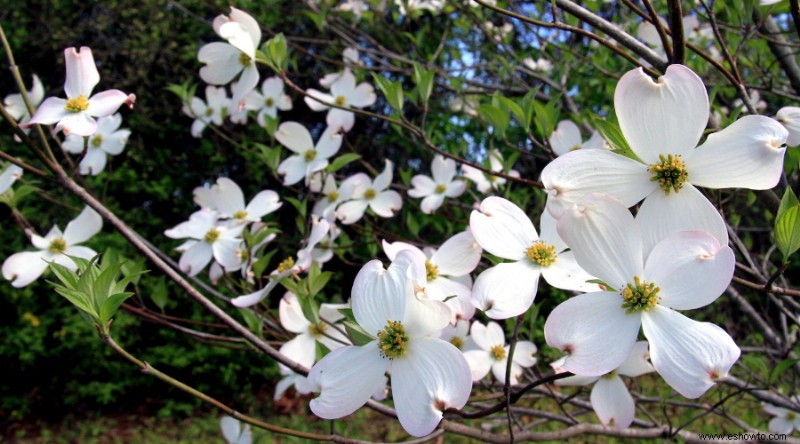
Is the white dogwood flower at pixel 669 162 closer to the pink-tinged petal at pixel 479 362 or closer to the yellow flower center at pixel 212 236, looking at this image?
the pink-tinged petal at pixel 479 362

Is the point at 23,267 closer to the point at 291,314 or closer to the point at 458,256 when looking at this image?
the point at 291,314

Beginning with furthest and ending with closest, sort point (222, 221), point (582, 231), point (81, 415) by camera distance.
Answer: point (81, 415) → point (222, 221) → point (582, 231)

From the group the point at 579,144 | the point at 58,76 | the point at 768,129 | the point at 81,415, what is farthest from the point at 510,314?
the point at 58,76

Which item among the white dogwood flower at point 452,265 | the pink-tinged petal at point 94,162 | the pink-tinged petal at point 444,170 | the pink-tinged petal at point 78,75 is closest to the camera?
the white dogwood flower at point 452,265

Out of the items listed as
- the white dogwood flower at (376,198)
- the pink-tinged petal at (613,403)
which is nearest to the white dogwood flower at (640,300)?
the pink-tinged petal at (613,403)

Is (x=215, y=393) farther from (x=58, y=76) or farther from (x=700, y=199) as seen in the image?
(x=700, y=199)
